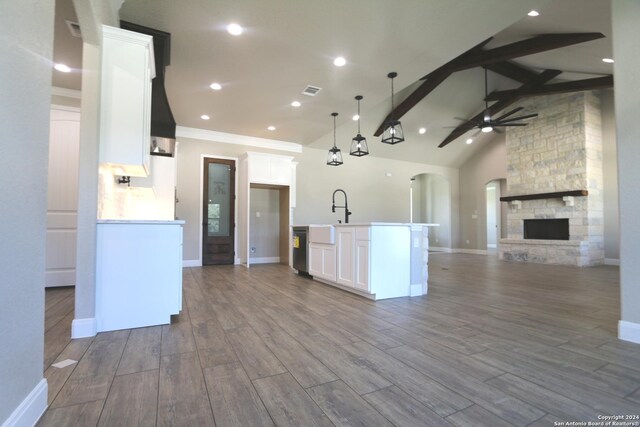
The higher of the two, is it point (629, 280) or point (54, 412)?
point (629, 280)

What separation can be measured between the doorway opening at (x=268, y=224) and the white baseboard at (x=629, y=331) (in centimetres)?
546

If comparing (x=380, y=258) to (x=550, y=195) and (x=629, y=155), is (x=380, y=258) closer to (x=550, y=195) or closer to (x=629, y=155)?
(x=629, y=155)

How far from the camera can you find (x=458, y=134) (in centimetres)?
843

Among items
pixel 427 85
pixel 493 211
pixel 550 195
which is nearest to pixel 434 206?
pixel 493 211

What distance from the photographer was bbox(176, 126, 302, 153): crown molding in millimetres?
6238

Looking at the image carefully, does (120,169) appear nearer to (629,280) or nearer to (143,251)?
(143,251)

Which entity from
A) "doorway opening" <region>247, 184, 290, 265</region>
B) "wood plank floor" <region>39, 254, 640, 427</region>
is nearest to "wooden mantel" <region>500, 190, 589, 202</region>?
"wood plank floor" <region>39, 254, 640, 427</region>

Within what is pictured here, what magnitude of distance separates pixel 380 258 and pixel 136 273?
2418mm

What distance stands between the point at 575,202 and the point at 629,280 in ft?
19.2

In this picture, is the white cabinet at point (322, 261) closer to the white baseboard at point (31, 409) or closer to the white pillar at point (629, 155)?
the white pillar at point (629, 155)

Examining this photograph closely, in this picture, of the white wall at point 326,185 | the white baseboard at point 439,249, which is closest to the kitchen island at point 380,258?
the white wall at point 326,185

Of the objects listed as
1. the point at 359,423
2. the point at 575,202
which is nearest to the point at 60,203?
the point at 359,423

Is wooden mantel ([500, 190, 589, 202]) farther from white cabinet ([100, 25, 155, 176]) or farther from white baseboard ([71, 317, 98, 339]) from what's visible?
white baseboard ([71, 317, 98, 339])

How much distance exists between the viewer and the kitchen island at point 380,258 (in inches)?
135
